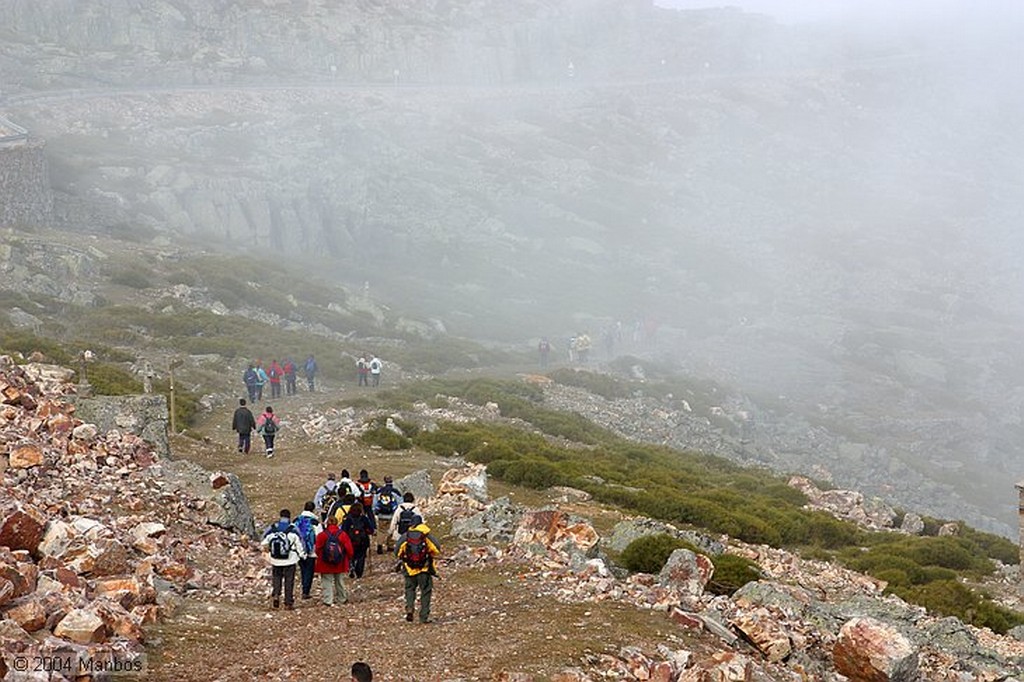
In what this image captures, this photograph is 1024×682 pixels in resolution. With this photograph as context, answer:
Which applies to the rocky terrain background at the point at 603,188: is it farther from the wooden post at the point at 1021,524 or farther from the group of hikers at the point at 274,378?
the wooden post at the point at 1021,524

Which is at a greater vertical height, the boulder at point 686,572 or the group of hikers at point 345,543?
the group of hikers at point 345,543

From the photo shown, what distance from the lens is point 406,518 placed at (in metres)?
19.0

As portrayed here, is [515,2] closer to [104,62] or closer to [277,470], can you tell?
[104,62]

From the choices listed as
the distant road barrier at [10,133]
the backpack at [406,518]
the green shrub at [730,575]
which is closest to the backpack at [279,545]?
the backpack at [406,518]

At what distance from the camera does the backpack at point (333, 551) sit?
17219 mm

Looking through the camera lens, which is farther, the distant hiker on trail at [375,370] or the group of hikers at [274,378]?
the distant hiker on trail at [375,370]

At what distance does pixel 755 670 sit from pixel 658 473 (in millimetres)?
21168

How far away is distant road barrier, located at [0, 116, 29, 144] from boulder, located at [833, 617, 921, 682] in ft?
222

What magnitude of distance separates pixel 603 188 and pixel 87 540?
10210cm

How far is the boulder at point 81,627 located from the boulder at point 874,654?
1150 cm

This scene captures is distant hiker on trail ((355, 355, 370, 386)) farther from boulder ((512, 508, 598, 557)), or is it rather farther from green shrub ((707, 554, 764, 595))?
green shrub ((707, 554, 764, 595))

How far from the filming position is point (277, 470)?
2906 centimetres

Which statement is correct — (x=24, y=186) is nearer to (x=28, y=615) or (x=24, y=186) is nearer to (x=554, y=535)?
(x=554, y=535)

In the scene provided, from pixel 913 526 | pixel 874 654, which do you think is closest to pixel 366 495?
pixel 874 654
